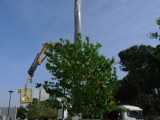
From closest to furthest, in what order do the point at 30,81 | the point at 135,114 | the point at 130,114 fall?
the point at 130,114 < the point at 135,114 < the point at 30,81

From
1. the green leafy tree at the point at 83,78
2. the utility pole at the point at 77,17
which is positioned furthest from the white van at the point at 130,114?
the green leafy tree at the point at 83,78

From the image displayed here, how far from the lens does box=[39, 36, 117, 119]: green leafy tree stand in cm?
1562

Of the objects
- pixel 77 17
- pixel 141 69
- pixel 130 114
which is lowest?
pixel 130 114

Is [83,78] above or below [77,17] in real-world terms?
below

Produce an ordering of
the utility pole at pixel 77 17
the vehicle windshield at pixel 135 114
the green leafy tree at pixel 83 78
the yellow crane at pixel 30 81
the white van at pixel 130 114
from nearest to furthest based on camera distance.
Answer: the green leafy tree at pixel 83 78
the utility pole at pixel 77 17
the white van at pixel 130 114
the vehicle windshield at pixel 135 114
the yellow crane at pixel 30 81

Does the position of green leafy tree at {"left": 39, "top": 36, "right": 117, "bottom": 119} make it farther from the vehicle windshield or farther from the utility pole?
the vehicle windshield

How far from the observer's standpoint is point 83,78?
16.0 metres

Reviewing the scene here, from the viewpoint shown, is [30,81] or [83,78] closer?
[83,78]

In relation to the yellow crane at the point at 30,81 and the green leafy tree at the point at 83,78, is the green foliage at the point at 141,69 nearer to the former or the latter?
the yellow crane at the point at 30,81

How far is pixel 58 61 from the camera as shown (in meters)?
16.5

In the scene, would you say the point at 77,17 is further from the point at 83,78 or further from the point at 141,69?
the point at 141,69

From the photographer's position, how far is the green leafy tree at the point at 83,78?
A: 51.2 feet

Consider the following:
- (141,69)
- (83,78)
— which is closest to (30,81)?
(141,69)

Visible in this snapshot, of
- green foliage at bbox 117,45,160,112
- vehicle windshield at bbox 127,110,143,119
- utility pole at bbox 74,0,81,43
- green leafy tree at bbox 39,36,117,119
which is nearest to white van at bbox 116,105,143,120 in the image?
vehicle windshield at bbox 127,110,143,119
